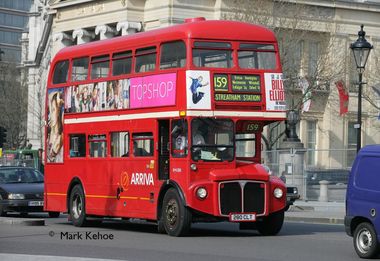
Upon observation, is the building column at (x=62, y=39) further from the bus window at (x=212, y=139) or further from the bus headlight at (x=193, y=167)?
the bus headlight at (x=193, y=167)

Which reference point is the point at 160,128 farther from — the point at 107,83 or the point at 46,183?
the point at 46,183

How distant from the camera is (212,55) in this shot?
22.6 metres

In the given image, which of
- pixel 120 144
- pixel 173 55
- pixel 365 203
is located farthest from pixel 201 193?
pixel 365 203

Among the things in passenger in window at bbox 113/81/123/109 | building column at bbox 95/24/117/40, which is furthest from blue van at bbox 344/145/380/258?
building column at bbox 95/24/117/40

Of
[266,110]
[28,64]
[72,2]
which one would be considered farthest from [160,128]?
[28,64]

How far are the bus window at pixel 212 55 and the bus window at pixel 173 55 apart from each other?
31cm

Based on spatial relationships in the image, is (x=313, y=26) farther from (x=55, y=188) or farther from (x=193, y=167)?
(x=193, y=167)

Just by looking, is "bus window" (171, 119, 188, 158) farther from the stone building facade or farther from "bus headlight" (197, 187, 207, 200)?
the stone building facade

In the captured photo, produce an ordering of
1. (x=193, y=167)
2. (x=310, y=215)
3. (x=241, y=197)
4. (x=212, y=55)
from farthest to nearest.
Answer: (x=310, y=215) < (x=212, y=55) < (x=241, y=197) < (x=193, y=167)

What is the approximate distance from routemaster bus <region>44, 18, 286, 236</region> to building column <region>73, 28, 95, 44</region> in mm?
55001

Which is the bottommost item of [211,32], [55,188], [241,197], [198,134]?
[55,188]

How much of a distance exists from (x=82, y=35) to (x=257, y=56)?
57924 millimetres

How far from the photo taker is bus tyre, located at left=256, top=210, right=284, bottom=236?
22.9 metres

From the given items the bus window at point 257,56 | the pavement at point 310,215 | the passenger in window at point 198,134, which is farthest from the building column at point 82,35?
the passenger in window at point 198,134
